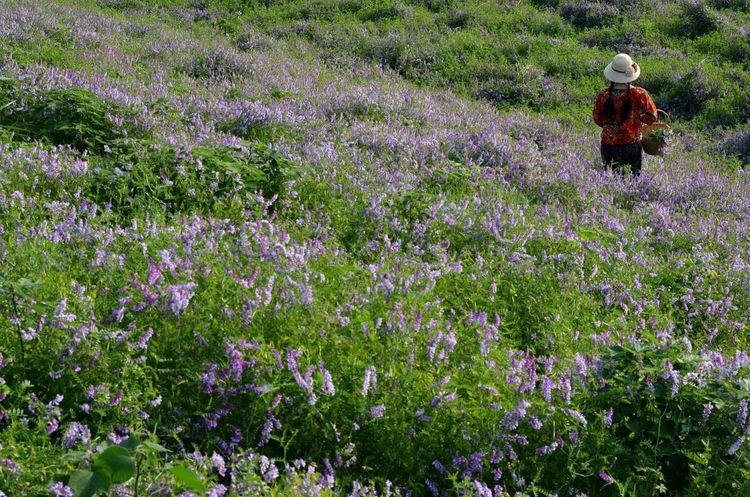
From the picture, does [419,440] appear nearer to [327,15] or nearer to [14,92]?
[14,92]

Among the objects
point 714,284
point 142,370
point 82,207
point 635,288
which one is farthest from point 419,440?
point 714,284

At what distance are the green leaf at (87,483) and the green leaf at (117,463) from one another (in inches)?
1.4

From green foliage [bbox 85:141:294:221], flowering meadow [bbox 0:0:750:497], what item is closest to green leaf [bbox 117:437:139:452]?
flowering meadow [bbox 0:0:750:497]

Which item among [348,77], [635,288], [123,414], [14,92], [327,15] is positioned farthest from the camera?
[327,15]

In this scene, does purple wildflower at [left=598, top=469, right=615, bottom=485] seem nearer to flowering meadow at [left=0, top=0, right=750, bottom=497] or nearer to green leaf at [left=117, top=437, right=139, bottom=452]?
flowering meadow at [left=0, top=0, right=750, bottom=497]

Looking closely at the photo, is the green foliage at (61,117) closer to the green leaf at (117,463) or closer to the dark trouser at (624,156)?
the green leaf at (117,463)

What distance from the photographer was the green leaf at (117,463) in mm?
2096

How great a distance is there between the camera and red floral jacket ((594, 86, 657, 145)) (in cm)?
816

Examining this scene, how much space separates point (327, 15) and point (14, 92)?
12.5 meters

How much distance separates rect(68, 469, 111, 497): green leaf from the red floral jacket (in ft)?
24.0

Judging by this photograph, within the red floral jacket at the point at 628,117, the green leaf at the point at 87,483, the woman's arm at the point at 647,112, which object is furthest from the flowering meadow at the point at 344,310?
the woman's arm at the point at 647,112

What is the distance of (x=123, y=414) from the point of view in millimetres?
2938

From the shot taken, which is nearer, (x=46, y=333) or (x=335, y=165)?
(x=46, y=333)

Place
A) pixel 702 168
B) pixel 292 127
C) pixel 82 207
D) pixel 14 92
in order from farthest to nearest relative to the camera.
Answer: pixel 702 168 → pixel 292 127 → pixel 14 92 → pixel 82 207
